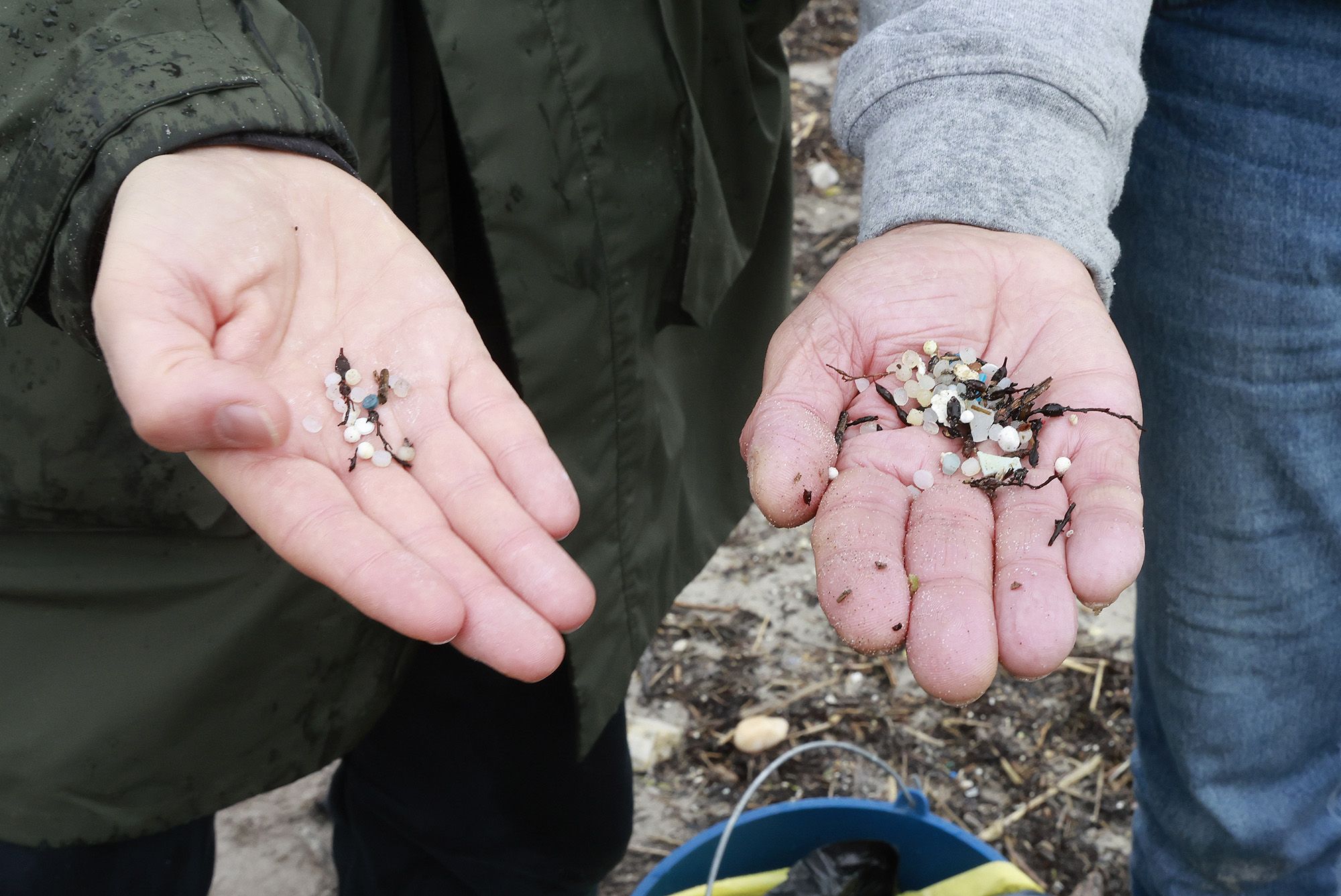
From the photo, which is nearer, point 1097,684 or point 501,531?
point 501,531

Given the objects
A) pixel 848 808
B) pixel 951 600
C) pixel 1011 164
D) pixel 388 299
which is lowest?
pixel 848 808

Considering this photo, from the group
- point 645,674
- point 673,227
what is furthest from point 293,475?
point 645,674

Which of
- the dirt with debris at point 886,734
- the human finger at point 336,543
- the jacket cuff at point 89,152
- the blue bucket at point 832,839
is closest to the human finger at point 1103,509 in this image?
the human finger at point 336,543

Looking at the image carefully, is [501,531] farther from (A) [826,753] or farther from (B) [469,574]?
(A) [826,753]

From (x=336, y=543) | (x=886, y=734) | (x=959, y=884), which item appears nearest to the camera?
(x=336, y=543)

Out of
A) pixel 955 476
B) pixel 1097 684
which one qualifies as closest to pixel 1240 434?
pixel 955 476

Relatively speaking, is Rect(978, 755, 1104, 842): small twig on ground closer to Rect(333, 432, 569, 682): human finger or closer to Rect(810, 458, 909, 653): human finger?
Rect(810, 458, 909, 653): human finger
